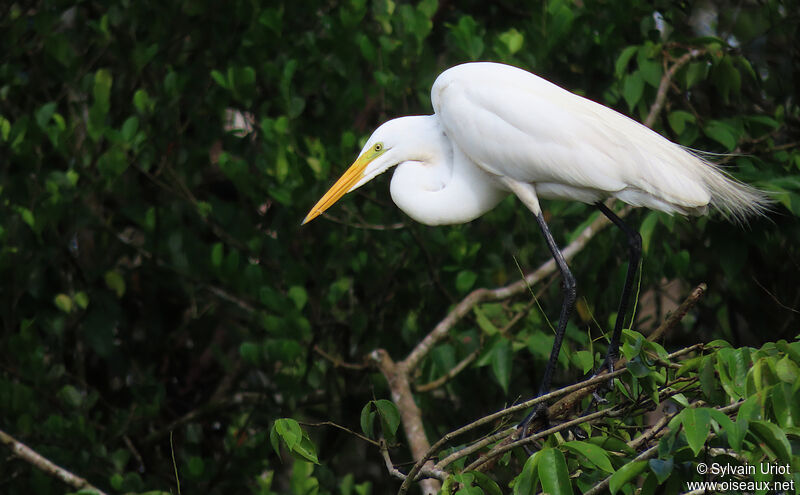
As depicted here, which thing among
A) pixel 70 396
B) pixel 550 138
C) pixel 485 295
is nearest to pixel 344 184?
pixel 485 295

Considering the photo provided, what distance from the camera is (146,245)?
3.65 meters

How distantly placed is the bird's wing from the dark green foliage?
0.40 meters

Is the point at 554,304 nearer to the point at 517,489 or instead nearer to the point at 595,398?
the point at 595,398

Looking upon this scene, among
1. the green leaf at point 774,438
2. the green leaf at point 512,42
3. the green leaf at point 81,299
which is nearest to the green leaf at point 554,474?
the green leaf at point 774,438

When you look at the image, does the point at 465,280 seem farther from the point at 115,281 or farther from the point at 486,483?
the point at 486,483

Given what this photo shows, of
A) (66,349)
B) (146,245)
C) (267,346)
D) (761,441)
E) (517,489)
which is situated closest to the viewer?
(761,441)

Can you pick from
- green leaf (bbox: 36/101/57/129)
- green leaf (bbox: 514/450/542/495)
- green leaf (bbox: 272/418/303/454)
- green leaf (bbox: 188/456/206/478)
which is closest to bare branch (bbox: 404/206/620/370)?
green leaf (bbox: 188/456/206/478)

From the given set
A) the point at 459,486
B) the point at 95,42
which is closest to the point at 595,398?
the point at 459,486

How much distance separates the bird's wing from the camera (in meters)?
2.61

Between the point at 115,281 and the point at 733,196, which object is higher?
the point at 733,196

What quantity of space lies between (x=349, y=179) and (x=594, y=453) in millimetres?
1529

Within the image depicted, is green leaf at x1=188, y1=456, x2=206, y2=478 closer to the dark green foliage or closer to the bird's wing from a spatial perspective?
the dark green foliage

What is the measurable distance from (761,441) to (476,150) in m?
1.44

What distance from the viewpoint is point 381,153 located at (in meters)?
3.02
